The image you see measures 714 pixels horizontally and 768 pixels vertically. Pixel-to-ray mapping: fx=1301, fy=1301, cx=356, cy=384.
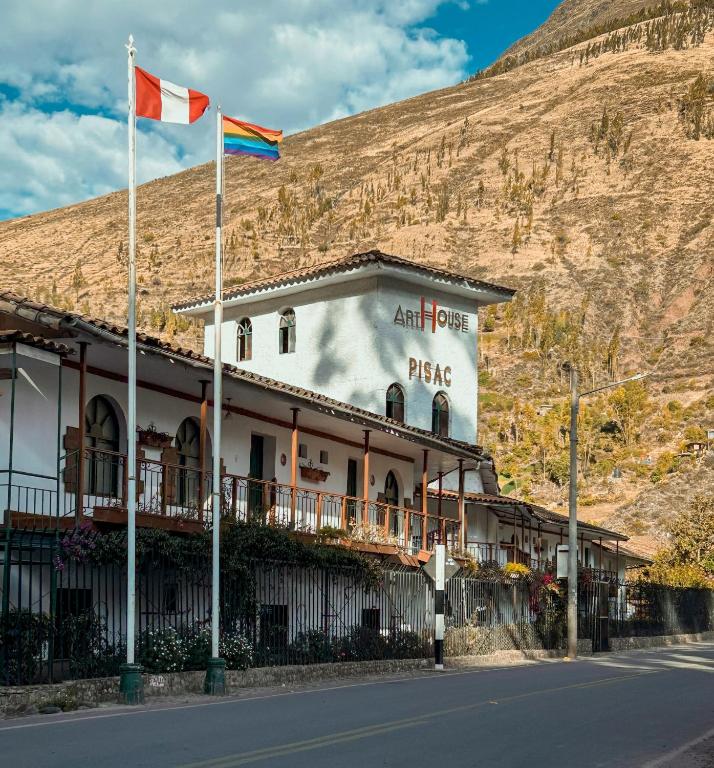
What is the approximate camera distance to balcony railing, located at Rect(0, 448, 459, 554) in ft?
73.2

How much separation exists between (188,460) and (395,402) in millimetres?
14497

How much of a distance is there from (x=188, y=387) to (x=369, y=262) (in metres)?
13.7

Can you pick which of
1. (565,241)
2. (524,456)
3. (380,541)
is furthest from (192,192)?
(380,541)

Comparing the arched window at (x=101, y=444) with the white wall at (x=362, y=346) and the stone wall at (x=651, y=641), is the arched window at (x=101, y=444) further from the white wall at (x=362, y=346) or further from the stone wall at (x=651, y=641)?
the stone wall at (x=651, y=641)

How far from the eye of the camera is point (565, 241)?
10988 centimetres

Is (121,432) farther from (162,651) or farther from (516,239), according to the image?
(516,239)

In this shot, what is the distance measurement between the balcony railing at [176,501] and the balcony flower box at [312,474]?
43 centimetres

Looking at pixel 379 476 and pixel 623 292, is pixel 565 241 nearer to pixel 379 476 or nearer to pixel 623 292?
pixel 623 292

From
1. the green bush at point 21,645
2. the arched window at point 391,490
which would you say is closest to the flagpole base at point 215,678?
the green bush at point 21,645

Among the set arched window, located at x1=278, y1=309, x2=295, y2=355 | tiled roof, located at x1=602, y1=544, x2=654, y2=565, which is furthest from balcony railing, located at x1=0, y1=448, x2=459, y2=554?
tiled roof, located at x1=602, y1=544, x2=654, y2=565

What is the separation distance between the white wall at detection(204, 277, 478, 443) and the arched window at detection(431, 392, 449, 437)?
25cm

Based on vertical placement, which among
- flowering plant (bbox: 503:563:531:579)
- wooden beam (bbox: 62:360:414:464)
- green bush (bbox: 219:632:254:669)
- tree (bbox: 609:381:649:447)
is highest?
tree (bbox: 609:381:649:447)

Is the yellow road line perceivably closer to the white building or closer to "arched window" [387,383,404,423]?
the white building

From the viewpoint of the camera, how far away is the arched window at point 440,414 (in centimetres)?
4306
